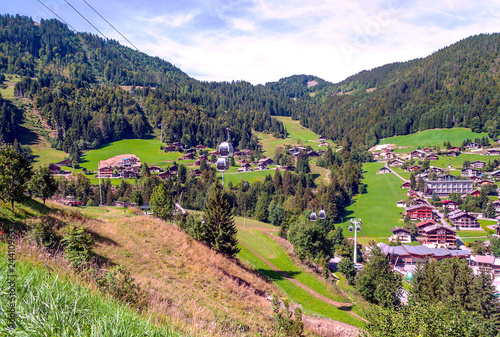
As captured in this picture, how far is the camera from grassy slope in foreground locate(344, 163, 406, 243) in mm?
74925

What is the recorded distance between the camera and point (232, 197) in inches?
3164

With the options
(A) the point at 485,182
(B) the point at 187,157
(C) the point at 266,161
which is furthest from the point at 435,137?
(B) the point at 187,157

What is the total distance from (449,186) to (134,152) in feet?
384

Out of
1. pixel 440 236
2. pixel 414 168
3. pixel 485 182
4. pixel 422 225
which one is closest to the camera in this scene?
pixel 440 236

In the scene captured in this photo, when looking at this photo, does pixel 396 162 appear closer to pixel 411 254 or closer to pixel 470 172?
pixel 470 172

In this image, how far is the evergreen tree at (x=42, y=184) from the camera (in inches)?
886

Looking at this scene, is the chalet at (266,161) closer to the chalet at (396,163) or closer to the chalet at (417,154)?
the chalet at (396,163)

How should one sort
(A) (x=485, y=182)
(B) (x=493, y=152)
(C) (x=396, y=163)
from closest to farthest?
(A) (x=485, y=182), (B) (x=493, y=152), (C) (x=396, y=163)

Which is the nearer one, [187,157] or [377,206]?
[377,206]

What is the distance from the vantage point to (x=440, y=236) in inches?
2778

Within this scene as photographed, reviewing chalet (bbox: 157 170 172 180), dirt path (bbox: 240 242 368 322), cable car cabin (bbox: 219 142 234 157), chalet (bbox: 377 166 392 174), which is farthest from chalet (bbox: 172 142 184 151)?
cable car cabin (bbox: 219 142 234 157)

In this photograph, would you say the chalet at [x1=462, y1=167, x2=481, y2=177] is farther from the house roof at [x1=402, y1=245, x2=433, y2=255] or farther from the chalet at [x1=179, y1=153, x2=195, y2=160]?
the chalet at [x1=179, y1=153, x2=195, y2=160]

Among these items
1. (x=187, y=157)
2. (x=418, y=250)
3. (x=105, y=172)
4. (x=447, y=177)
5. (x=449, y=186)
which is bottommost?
(x=418, y=250)

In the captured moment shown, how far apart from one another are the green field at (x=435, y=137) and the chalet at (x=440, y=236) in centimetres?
8116
